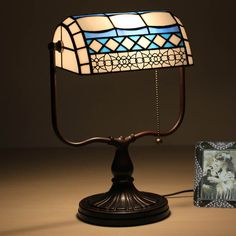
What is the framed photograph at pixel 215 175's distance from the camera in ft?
4.47

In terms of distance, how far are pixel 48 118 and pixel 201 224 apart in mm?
1345

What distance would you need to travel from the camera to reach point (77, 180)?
172 centimetres

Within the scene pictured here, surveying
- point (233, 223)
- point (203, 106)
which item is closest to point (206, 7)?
point (203, 106)

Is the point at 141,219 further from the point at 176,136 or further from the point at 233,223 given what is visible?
the point at 176,136

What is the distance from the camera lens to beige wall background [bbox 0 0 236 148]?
2354mm

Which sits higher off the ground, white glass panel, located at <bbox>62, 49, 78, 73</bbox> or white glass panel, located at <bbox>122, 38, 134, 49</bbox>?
white glass panel, located at <bbox>122, 38, 134, 49</bbox>

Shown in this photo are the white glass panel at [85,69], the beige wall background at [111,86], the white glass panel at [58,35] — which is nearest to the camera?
the white glass panel at [85,69]

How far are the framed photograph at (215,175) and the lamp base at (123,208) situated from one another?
0.35ft

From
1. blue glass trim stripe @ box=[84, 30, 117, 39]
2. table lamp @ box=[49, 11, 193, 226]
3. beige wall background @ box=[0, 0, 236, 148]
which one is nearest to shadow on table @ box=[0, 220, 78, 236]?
table lamp @ box=[49, 11, 193, 226]

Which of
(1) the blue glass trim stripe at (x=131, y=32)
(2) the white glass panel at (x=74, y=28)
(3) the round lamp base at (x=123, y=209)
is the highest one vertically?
(2) the white glass panel at (x=74, y=28)

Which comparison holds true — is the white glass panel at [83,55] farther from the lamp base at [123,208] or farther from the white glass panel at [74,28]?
the lamp base at [123,208]

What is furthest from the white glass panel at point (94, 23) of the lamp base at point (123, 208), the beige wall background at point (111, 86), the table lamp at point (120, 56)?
the beige wall background at point (111, 86)

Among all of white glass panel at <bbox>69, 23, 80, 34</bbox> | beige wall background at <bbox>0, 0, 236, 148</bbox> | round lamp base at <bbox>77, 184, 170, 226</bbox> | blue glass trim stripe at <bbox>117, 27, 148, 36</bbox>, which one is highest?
white glass panel at <bbox>69, 23, 80, 34</bbox>

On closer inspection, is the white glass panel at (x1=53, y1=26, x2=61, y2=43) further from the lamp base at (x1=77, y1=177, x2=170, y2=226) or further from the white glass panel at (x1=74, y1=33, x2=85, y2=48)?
the lamp base at (x1=77, y1=177, x2=170, y2=226)
